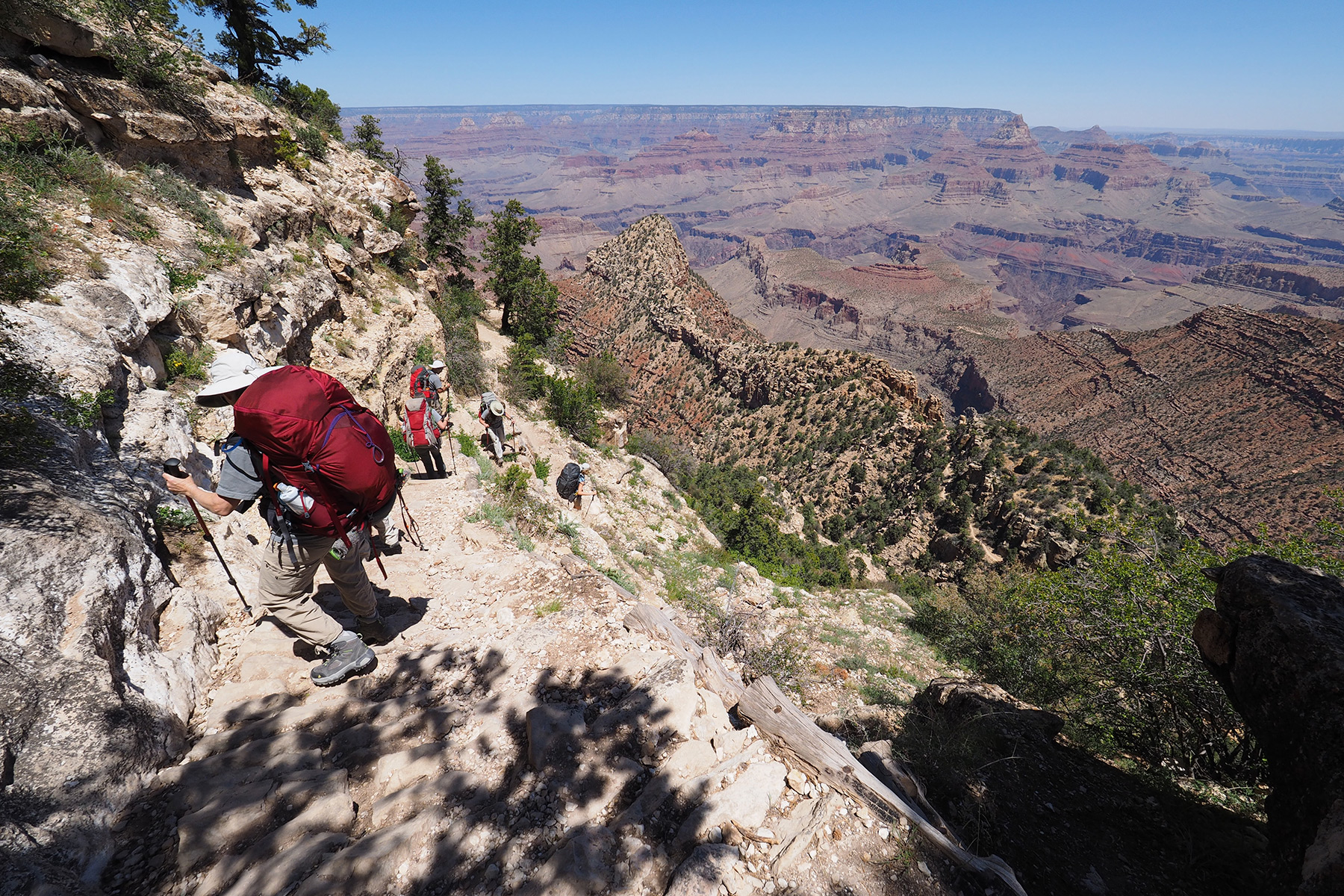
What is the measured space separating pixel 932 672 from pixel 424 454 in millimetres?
11001

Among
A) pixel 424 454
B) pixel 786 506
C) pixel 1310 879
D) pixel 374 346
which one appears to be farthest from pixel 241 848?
pixel 786 506

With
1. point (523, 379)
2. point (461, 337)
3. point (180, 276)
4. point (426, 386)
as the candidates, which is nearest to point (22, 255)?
point (180, 276)

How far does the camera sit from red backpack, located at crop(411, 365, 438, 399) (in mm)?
9031

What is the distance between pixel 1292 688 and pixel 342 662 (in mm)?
6527

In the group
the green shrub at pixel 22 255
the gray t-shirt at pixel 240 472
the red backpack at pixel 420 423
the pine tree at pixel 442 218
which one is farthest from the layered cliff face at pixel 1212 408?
the green shrub at pixel 22 255

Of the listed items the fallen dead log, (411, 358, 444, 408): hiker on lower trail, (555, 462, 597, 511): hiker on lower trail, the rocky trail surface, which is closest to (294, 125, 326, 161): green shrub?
(411, 358, 444, 408): hiker on lower trail

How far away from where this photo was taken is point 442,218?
82.4 feet

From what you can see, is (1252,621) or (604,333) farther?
(604,333)

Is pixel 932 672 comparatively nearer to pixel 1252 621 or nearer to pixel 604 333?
pixel 1252 621

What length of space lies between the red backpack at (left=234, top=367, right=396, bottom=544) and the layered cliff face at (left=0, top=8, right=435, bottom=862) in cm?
112

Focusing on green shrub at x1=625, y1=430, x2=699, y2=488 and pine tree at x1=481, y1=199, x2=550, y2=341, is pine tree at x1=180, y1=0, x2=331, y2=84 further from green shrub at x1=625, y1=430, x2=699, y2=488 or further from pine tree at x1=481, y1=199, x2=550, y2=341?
green shrub at x1=625, y1=430, x2=699, y2=488

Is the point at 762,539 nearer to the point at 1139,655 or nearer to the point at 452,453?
the point at 452,453

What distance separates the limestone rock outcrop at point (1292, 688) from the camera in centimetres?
277

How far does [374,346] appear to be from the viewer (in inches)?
472
